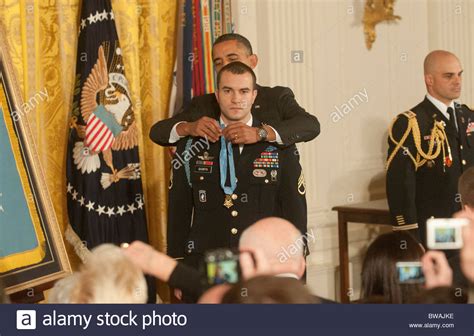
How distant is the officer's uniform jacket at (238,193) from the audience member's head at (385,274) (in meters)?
1.35

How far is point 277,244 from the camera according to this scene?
120 inches

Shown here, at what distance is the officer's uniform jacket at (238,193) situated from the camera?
14.8ft

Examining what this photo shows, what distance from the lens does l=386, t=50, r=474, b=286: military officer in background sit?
530 cm

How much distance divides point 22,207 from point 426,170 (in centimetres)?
211

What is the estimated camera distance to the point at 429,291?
9.89 feet

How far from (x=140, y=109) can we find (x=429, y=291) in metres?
3.17

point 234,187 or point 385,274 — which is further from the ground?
point 234,187

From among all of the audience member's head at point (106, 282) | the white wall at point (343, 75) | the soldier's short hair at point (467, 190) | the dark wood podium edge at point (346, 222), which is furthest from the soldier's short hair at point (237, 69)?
the dark wood podium edge at point (346, 222)

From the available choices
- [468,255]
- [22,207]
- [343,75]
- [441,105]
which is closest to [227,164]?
[22,207]

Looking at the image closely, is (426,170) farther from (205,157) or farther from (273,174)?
(205,157)

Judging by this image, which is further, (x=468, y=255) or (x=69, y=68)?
(x=69, y=68)

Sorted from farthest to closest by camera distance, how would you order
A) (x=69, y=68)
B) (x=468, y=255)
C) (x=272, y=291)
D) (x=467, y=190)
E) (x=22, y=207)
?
(x=69, y=68), (x=22, y=207), (x=467, y=190), (x=468, y=255), (x=272, y=291)

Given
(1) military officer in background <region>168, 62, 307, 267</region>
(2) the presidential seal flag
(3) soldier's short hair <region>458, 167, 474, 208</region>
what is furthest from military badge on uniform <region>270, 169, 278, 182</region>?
(2) the presidential seal flag

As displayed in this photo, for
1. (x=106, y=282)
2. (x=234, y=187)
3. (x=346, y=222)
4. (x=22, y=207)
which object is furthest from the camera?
(x=346, y=222)
